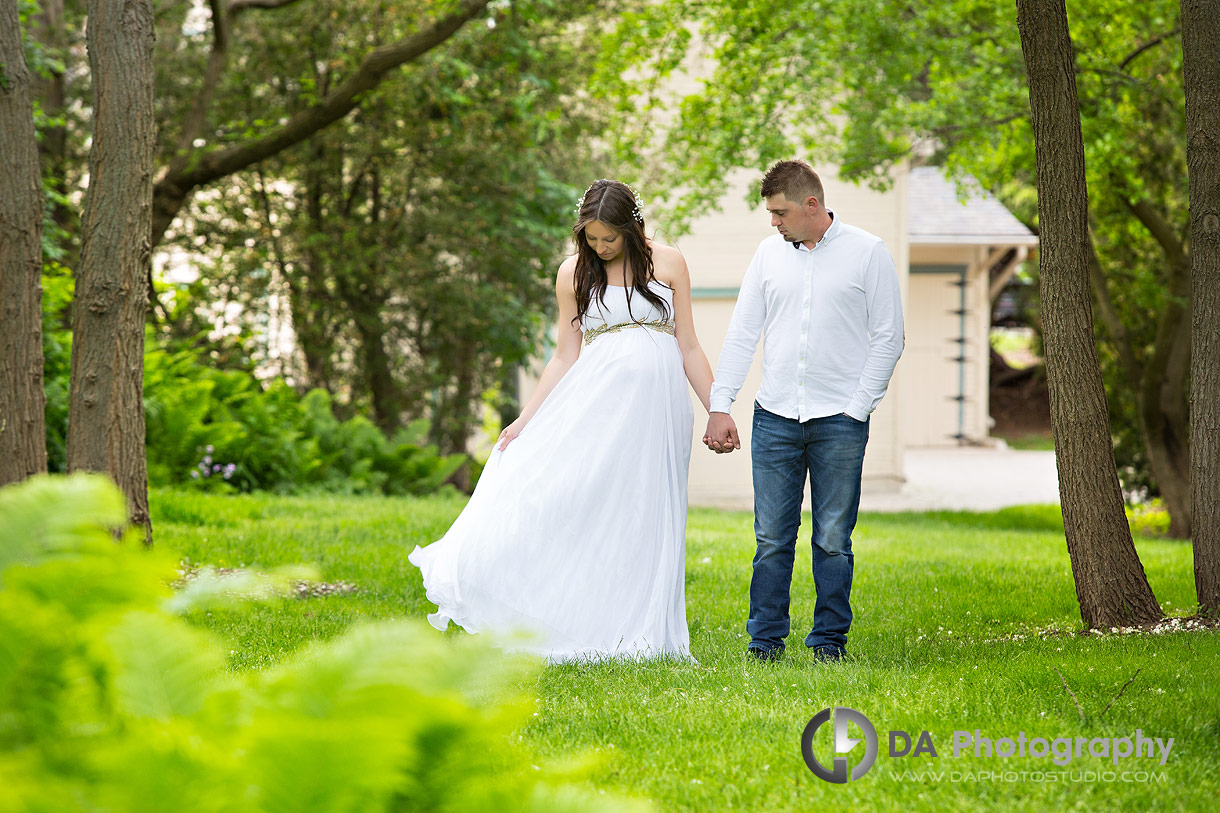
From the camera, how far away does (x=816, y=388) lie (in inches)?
184

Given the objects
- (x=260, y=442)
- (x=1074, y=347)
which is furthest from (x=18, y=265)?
(x=260, y=442)

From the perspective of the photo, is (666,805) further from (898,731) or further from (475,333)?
(475,333)

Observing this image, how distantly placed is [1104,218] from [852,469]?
1031cm

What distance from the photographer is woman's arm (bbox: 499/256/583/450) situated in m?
5.12

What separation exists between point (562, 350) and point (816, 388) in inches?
49.7

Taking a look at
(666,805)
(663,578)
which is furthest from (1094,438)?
(666,805)

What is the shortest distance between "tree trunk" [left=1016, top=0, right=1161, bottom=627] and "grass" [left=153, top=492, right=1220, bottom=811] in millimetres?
388

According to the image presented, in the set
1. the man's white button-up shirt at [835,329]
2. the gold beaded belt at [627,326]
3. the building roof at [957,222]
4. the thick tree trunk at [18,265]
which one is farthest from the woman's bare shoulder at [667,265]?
the building roof at [957,222]

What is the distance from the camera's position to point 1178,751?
317cm

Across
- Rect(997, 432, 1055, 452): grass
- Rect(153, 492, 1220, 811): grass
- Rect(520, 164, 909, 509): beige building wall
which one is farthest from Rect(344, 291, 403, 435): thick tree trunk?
Rect(997, 432, 1055, 452): grass

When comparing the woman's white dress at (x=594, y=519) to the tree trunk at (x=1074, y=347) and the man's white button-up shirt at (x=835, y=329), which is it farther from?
the tree trunk at (x=1074, y=347)

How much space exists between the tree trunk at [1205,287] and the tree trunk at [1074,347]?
37 cm

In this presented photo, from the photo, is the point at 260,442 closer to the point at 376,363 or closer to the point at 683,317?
the point at 376,363

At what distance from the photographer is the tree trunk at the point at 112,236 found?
5648 millimetres
